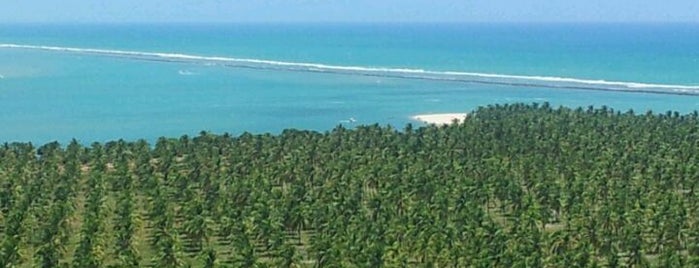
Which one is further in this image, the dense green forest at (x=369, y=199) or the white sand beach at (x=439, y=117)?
the white sand beach at (x=439, y=117)

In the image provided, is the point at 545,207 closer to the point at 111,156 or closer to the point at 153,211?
the point at 153,211

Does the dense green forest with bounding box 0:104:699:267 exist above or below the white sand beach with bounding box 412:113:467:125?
below

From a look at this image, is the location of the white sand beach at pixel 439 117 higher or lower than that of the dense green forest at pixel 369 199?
higher

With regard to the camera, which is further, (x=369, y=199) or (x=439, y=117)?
(x=439, y=117)

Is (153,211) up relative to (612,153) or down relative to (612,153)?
down

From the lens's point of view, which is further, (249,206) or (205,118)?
(205,118)

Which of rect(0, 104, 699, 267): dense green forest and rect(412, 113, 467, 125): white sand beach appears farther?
rect(412, 113, 467, 125): white sand beach

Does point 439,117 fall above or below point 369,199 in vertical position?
above

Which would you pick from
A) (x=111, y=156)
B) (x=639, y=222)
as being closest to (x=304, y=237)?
(x=639, y=222)
